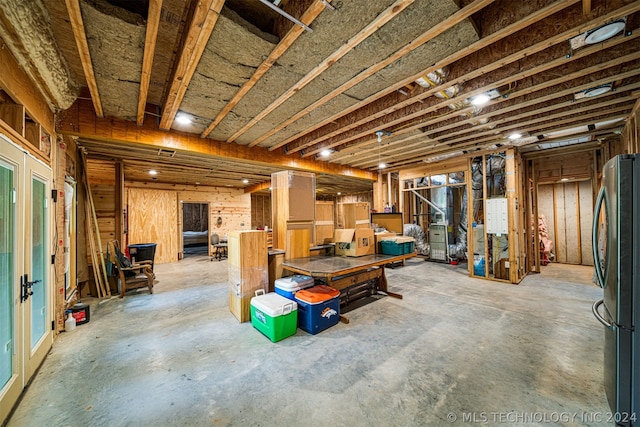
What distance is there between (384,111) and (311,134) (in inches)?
62.1

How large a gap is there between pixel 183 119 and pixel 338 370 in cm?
361

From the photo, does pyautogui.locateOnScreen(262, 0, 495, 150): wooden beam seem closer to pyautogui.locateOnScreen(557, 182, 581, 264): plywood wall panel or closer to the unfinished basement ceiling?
the unfinished basement ceiling

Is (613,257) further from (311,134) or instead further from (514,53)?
(311,134)

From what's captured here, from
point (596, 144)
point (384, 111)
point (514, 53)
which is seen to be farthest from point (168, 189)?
point (596, 144)

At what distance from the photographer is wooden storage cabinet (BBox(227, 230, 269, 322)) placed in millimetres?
3182

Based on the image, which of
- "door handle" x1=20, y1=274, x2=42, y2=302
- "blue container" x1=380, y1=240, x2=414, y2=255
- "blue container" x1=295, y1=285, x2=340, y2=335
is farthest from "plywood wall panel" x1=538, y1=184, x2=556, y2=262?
"door handle" x1=20, y1=274, x2=42, y2=302

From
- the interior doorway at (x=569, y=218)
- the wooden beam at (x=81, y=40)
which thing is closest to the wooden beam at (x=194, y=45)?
the wooden beam at (x=81, y=40)

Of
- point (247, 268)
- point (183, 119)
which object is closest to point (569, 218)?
point (247, 268)

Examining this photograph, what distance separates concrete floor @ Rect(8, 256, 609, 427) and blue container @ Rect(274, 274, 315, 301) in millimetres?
488

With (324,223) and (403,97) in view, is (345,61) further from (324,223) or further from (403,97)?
(324,223)

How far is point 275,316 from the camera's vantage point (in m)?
2.62

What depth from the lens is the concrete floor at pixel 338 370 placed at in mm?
1698

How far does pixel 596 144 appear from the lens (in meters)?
4.92

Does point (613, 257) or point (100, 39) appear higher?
point (100, 39)
